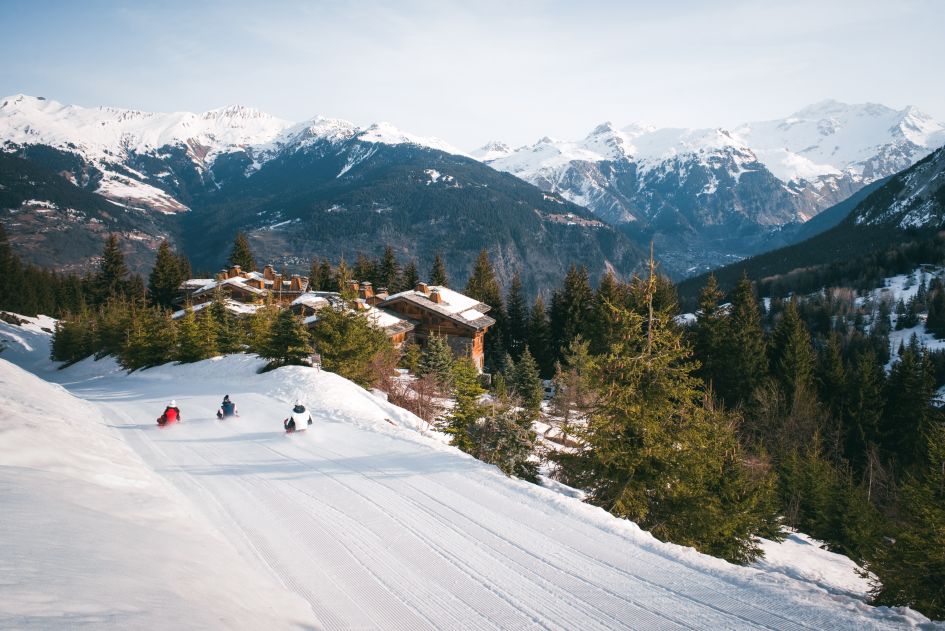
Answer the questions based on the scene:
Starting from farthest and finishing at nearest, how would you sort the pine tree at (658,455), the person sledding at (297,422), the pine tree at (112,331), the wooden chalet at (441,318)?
the wooden chalet at (441,318)
the pine tree at (112,331)
the person sledding at (297,422)
the pine tree at (658,455)

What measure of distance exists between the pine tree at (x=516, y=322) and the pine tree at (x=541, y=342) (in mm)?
4280

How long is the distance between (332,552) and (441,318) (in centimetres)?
3903

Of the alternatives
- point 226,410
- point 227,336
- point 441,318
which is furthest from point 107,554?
point 441,318

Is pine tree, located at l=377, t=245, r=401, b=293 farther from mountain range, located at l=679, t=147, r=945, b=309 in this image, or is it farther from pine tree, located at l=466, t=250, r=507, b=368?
mountain range, located at l=679, t=147, r=945, b=309

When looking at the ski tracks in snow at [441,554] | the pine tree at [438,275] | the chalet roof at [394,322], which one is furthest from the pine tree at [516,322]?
the ski tracks in snow at [441,554]

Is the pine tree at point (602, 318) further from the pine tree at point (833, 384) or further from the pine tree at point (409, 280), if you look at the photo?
the pine tree at point (409, 280)

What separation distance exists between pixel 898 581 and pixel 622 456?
4.98m

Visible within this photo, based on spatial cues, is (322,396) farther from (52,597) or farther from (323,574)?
(52,597)

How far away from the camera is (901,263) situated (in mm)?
98125

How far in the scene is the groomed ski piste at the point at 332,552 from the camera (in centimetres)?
498

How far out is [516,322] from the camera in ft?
185

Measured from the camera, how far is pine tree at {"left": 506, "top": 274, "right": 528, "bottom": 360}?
55556mm

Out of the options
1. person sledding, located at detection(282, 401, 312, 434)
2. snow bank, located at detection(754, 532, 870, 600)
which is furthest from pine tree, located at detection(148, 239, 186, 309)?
snow bank, located at detection(754, 532, 870, 600)

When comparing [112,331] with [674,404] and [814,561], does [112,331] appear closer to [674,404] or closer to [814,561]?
[674,404]
